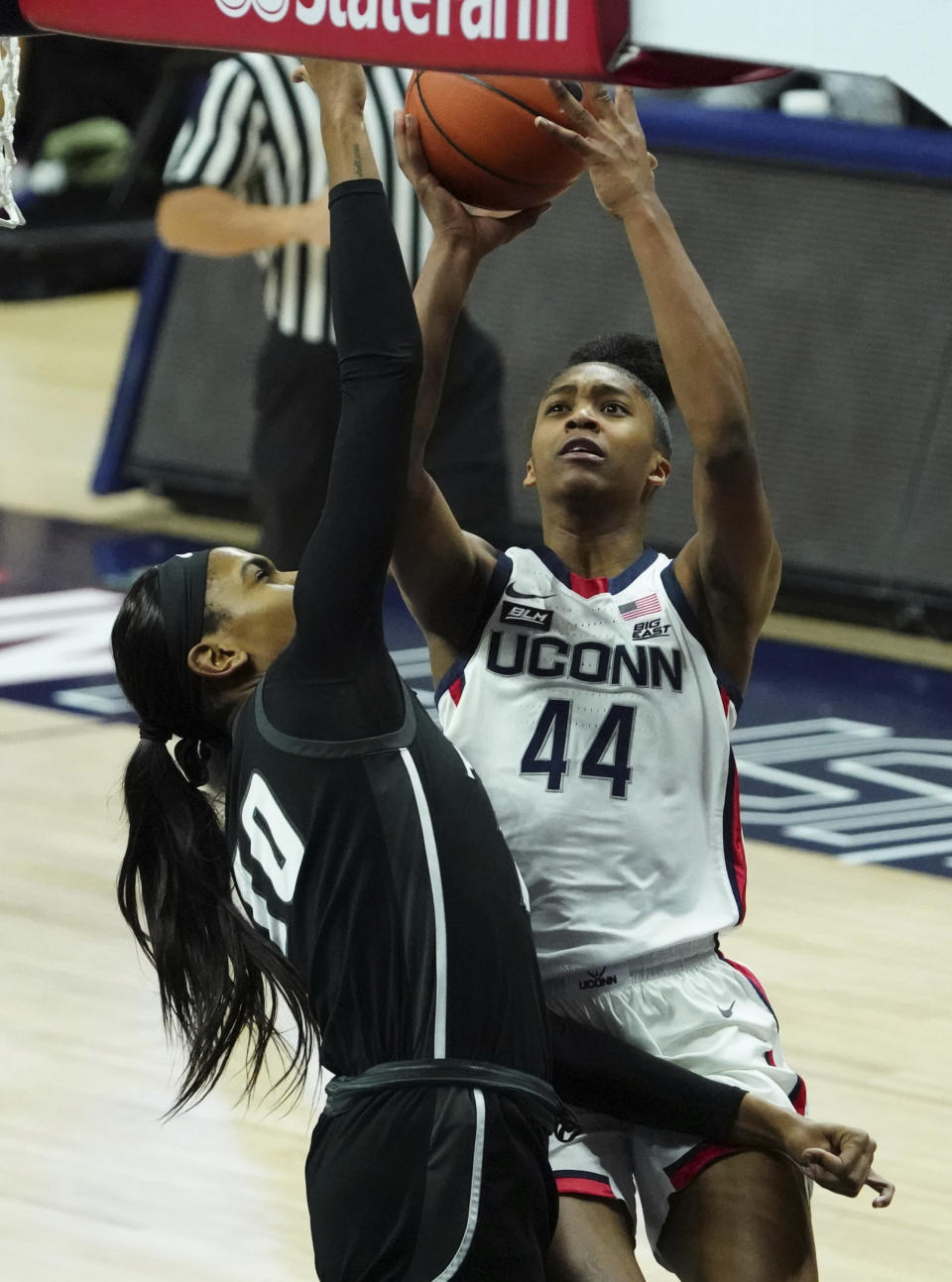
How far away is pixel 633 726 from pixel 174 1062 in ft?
7.03

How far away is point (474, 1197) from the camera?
253 cm

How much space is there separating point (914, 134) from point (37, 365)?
6052 millimetres

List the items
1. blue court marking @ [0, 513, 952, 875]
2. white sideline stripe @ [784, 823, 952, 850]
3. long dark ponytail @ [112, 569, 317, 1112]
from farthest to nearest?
blue court marking @ [0, 513, 952, 875]
white sideline stripe @ [784, 823, 952, 850]
long dark ponytail @ [112, 569, 317, 1112]

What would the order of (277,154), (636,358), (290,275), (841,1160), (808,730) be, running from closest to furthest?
(841,1160)
(636,358)
(277,154)
(290,275)
(808,730)

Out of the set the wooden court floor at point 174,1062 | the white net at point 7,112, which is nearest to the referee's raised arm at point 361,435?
the white net at point 7,112

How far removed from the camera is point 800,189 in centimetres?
827

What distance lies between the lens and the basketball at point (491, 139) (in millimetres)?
2898

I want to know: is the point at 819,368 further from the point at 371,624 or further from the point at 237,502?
the point at 371,624

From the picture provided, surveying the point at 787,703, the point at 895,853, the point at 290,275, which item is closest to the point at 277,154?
the point at 290,275

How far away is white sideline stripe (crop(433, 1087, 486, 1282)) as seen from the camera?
2.52 m

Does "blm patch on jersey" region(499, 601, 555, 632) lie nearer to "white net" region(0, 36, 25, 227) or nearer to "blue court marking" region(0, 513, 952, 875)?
"white net" region(0, 36, 25, 227)

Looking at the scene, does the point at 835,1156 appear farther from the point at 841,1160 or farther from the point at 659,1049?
the point at 659,1049

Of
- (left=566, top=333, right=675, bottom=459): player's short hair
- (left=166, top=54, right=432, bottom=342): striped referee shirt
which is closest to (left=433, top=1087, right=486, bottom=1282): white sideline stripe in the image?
(left=566, top=333, right=675, bottom=459): player's short hair

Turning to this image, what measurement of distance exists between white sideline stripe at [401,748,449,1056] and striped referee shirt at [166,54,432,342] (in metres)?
4.20
